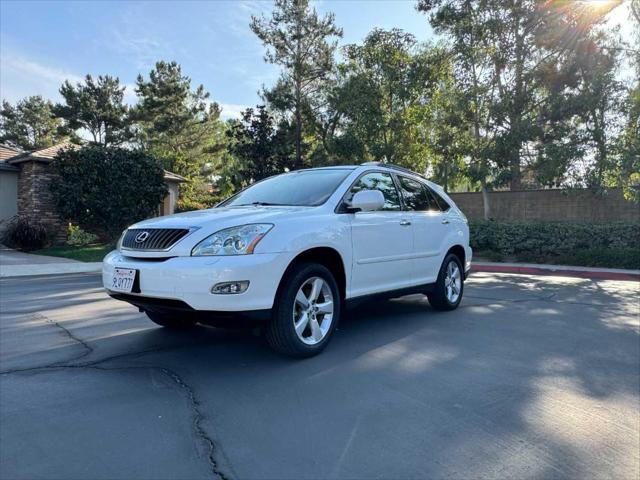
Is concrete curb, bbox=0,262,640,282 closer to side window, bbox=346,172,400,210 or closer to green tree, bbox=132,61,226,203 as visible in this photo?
side window, bbox=346,172,400,210

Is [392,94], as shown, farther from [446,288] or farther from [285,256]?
[285,256]

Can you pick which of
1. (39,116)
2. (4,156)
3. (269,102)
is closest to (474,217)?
(269,102)

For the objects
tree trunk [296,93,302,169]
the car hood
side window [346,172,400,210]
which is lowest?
the car hood

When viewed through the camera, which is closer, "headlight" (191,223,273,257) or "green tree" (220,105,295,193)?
"headlight" (191,223,273,257)

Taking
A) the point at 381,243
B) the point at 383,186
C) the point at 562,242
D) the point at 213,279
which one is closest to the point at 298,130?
the point at 562,242

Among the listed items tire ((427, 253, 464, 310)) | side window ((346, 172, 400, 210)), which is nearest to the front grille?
side window ((346, 172, 400, 210))

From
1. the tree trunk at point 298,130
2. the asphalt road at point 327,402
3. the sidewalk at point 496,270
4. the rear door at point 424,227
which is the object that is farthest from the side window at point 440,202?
the tree trunk at point 298,130

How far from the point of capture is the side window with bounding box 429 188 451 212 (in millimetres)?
6445

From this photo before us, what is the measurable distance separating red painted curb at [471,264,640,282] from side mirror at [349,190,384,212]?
884 centimetres

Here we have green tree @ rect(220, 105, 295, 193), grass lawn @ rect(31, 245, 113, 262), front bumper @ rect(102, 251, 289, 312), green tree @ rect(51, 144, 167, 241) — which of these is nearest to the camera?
front bumper @ rect(102, 251, 289, 312)

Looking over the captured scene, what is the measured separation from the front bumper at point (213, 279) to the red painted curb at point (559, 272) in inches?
393

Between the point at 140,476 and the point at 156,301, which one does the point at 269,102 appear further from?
the point at 140,476

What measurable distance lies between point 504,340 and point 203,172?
142 ft

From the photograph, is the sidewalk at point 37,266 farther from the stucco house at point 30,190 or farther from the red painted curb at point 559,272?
the red painted curb at point 559,272
